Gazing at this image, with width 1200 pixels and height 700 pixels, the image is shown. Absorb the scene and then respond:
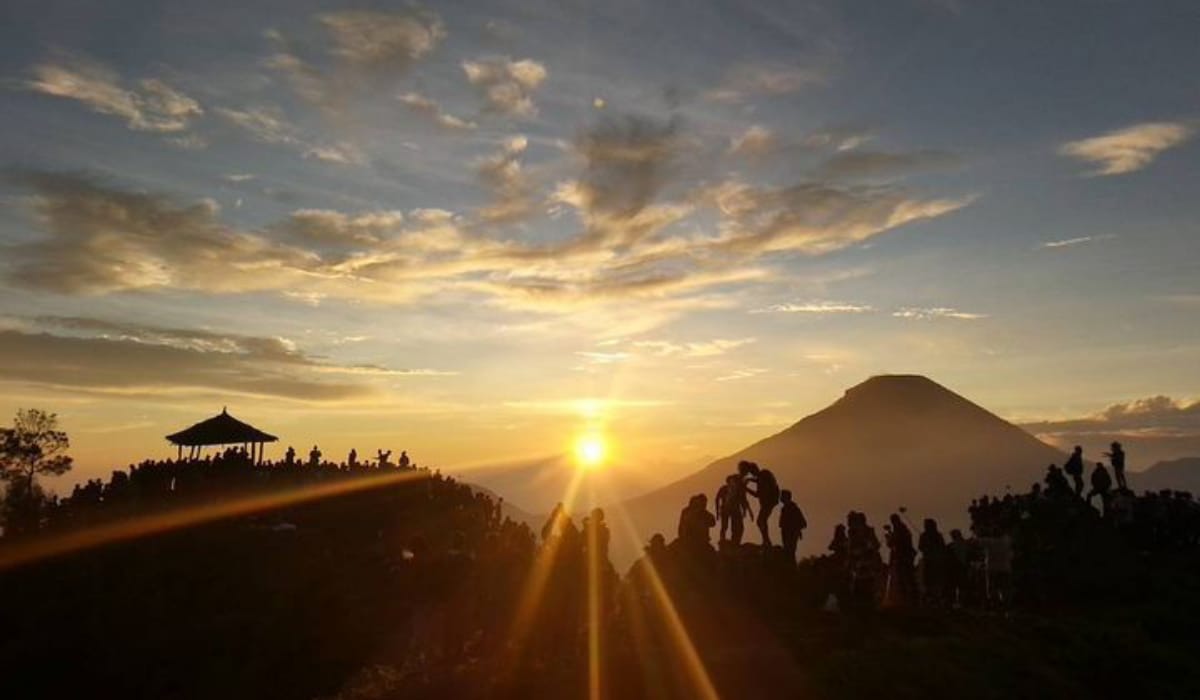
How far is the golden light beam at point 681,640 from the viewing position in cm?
1407

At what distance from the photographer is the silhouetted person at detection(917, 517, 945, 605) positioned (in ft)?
67.7

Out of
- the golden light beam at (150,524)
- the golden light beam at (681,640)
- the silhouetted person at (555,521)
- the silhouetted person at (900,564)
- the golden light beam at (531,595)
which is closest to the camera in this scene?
the golden light beam at (681,640)

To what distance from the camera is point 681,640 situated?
55.3 ft

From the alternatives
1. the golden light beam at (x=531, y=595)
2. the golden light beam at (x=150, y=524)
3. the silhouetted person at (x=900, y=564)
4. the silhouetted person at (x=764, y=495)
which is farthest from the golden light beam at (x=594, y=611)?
the golden light beam at (x=150, y=524)

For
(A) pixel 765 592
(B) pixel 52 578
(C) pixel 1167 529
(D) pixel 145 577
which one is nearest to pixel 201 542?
(D) pixel 145 577

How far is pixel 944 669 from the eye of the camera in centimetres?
1428

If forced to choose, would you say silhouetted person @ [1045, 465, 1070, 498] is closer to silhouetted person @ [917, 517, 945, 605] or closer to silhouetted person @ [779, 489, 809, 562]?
silhouetted person @ [917, 517, 945, 605]

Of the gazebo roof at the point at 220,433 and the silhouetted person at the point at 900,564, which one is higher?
the gazebo roof at the point at 220,433

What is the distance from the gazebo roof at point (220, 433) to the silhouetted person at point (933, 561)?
3018 cm

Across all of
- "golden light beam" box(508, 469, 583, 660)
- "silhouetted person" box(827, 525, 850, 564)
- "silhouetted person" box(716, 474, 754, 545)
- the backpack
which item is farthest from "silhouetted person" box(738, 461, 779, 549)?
"golden light beam" box(508, 469, 583, 660)

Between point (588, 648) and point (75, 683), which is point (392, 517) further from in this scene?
point (588, 648)

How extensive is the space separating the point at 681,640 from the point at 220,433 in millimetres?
29568

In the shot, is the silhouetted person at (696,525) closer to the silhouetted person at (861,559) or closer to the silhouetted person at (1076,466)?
the silhouetted person at (861,559)

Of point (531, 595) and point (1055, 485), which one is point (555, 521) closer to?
point (531, 595)
